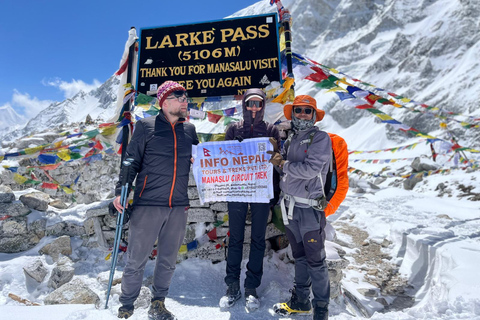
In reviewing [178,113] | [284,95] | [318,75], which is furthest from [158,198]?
[318,75]

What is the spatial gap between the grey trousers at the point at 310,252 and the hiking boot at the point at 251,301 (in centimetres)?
54

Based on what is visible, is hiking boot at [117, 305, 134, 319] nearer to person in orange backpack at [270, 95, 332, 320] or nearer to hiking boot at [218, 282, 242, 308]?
hiking boot at [218, 282, 242, 308]

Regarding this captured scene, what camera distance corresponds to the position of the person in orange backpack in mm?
3252

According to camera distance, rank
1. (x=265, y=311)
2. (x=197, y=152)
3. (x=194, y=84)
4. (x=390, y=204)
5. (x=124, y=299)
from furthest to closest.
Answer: (x=390, y=204), (x=194, y=84), (x=197, y=152), (x=265, y=311), (x=124, y=299)

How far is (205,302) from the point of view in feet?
13.2

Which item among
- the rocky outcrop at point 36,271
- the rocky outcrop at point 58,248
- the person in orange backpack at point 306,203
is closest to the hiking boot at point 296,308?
the person in orange backpack at point 306,203

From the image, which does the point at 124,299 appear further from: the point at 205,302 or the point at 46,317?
the point at 205,302

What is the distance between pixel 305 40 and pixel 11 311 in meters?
128

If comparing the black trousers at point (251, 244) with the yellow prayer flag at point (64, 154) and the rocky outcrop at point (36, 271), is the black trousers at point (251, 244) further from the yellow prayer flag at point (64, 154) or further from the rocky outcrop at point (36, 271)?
the yellow prayer flag at point (64, 154)

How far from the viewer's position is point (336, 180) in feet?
12.0

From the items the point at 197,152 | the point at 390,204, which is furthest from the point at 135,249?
the point at 390,204

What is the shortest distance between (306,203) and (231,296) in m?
1.59

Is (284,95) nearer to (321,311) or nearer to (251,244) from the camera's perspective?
(251,244)

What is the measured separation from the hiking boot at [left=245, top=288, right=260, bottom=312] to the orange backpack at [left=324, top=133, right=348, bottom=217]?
1396 mm
